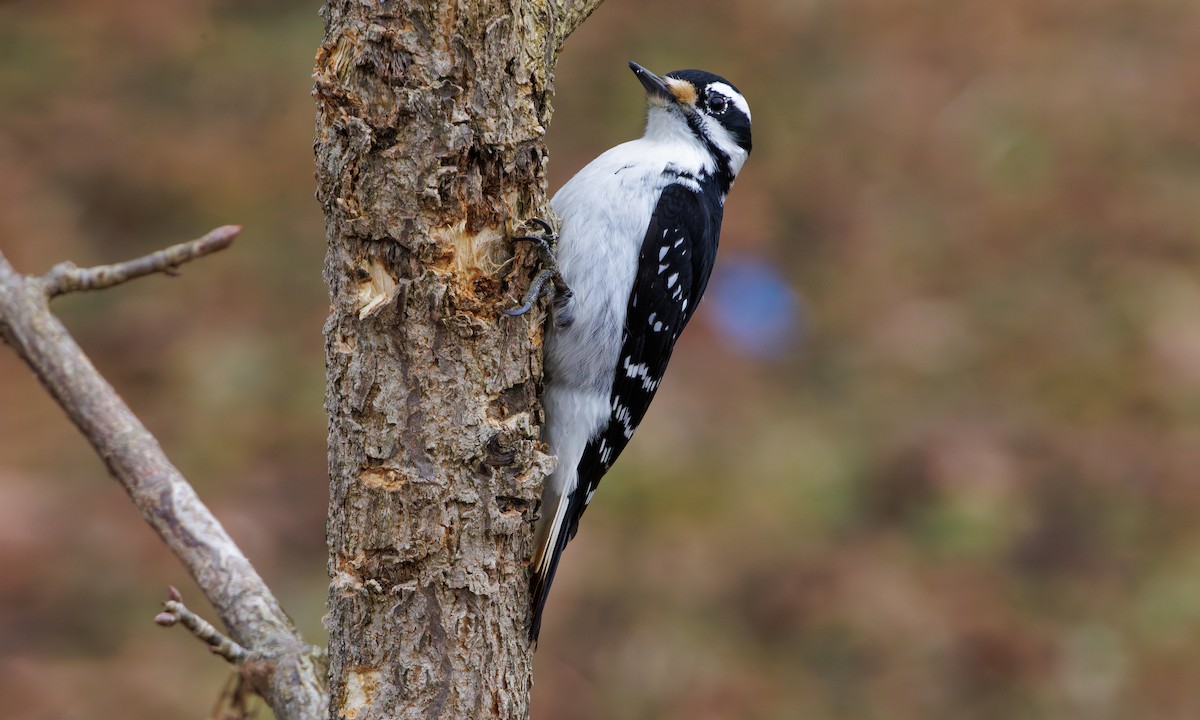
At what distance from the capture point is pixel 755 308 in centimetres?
704

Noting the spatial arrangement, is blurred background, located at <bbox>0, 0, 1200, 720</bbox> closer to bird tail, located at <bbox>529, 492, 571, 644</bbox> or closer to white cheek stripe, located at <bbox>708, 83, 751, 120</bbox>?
bird tail, located at <bbox>529, 492, 571, 644</bbox>

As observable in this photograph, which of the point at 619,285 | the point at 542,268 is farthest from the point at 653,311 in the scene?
the point at 542,268

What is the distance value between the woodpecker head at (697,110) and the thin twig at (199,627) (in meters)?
1.92

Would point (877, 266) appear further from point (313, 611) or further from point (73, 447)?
point (73, 447)

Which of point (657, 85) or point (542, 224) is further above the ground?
point (657, 85)

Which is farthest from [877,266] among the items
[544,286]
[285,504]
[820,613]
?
[544,286]

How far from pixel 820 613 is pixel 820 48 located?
459cm

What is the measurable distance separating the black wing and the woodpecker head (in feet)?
1.05

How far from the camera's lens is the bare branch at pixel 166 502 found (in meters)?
2.45

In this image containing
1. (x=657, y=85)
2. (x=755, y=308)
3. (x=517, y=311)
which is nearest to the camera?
(x=517, y=311)

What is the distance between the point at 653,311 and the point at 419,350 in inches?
42.9

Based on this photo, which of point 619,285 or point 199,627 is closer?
point 199,627

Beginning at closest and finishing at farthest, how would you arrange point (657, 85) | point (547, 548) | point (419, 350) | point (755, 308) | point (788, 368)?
point (419, 350), point (547, 548), point (657, 85), point (788, 368), point (755, 308)

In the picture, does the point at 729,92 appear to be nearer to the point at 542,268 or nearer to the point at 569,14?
the point at 569,14
